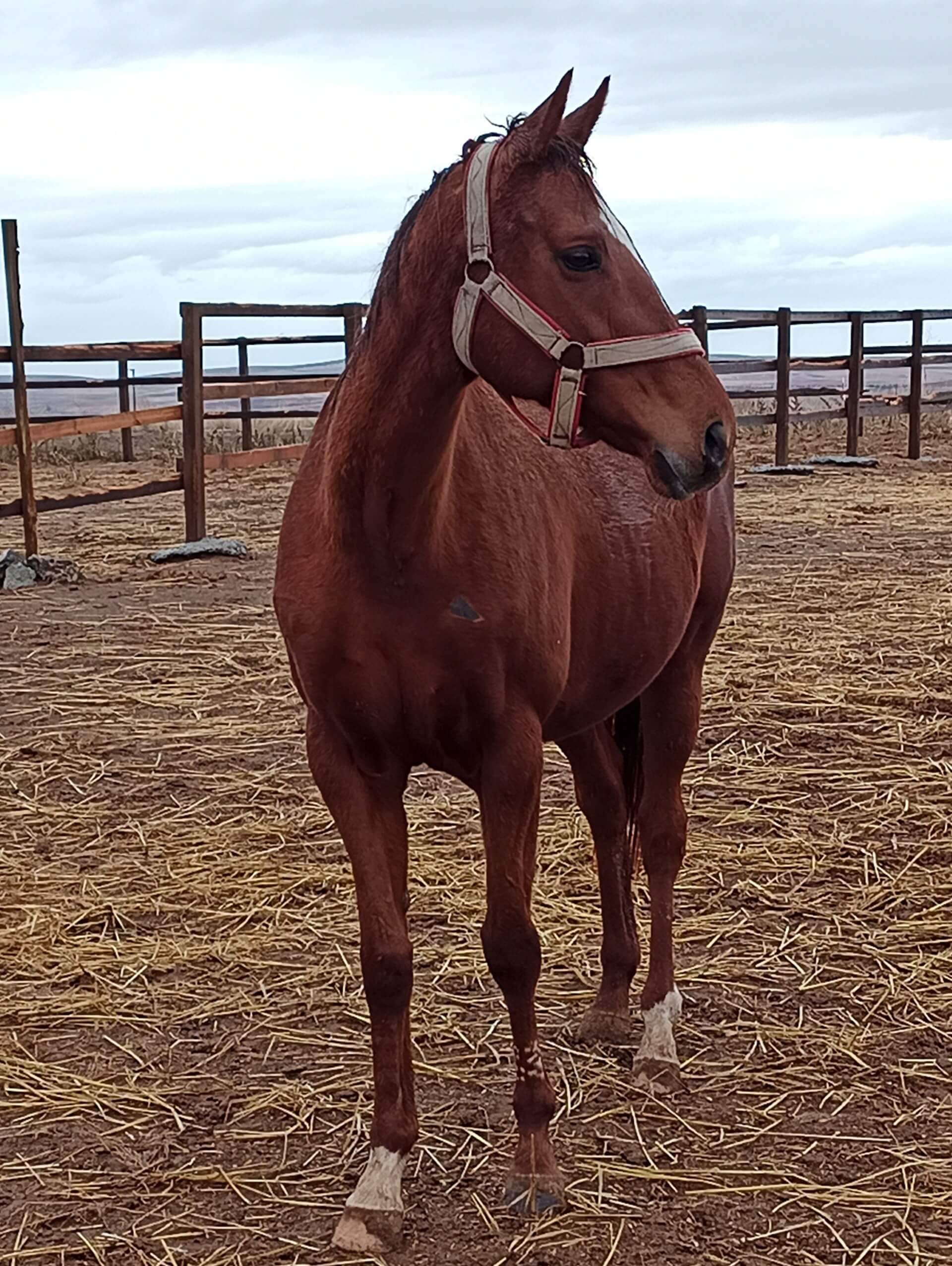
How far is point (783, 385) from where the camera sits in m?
15.9

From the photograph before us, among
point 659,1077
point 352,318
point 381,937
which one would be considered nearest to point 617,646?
point 381,937

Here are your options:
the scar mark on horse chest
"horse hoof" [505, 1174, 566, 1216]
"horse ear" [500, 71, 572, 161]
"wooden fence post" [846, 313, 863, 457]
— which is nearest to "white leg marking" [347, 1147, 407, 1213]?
"horse hoof" [505, 1174, 566, 1216]

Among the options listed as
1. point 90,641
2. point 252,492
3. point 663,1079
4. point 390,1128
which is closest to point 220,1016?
point 390,1128

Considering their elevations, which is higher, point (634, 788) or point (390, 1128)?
point (634, 788)

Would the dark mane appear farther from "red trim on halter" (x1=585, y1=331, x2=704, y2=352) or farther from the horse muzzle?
the horse muzzle

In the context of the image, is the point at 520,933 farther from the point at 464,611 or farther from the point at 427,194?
the point at 427,194

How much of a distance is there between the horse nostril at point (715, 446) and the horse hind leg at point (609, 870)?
1.39 meters

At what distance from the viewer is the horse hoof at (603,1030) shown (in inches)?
134

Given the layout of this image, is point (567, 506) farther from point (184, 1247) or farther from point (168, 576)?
point (168, 576)

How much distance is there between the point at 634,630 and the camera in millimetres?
3184

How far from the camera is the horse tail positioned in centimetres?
370

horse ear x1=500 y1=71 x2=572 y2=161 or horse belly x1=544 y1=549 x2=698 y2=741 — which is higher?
horse ear x1=500 y1=71 x2=572 y2=161

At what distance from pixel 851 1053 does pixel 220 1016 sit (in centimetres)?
151

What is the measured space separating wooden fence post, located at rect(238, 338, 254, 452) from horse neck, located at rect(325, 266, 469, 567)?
526 inches
